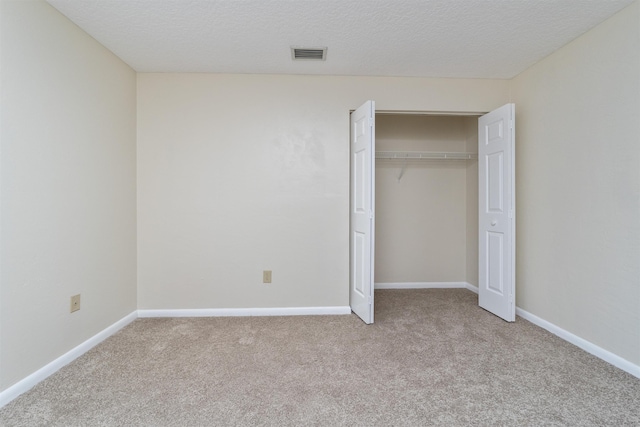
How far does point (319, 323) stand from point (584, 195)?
2.30m

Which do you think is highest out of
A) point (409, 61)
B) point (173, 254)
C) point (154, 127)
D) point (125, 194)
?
point (409, 61)

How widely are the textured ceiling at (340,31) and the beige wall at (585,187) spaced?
249 millimetres

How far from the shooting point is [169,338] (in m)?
2.60

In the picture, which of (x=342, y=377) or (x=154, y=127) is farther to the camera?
(x=154, y=127)

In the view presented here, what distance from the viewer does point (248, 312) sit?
10.4 feet

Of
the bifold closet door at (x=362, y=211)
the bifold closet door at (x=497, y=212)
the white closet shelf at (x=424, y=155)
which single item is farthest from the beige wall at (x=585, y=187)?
the bifold closet door at (x=362, y=211)

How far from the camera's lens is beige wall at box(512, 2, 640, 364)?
208 cm

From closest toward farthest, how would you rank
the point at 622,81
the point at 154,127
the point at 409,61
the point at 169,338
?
the point at 622,81 < the point at 169,338 < the point at 409,61 < the point at 154,127

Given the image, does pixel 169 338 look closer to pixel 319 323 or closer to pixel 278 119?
pixel 319 323

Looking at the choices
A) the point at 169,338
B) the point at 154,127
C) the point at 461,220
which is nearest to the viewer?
the point at 169,338

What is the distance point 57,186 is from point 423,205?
3.70 m

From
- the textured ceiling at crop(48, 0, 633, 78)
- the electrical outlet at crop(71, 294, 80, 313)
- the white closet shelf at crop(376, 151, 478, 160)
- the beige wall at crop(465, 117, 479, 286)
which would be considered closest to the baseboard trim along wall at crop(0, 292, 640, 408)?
the electrical outlet at crop(71, 294, 80, 313)

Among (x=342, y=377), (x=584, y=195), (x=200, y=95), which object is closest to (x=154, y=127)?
(x=200, y=95)

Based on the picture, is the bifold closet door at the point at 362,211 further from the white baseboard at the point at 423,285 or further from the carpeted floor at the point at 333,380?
the white baseboard at the point at 423,285
